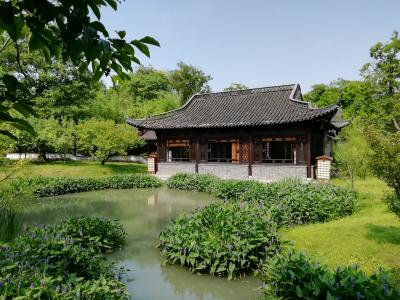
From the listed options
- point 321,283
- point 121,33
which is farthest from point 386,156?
point 121,33

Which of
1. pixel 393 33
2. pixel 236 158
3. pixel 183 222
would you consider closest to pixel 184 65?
pixel 393 33

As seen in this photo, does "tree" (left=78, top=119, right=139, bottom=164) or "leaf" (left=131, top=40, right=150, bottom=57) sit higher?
"tree" (left=78, top=119, right=139, bottom=164)

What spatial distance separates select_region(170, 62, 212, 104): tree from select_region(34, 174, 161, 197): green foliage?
99.6ft

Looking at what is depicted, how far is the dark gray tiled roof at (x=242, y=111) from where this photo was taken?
16.8 m

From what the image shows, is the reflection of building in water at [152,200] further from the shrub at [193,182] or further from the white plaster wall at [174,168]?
the white plaster wall at [174,168]

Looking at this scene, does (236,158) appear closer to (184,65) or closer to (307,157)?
(307,157)

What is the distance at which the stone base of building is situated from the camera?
16.4 m

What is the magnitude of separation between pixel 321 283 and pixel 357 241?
305cm

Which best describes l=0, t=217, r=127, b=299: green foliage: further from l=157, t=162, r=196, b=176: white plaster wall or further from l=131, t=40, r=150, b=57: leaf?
l=157, t=162, r=196, b=176: white plaster wall

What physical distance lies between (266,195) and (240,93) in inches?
458

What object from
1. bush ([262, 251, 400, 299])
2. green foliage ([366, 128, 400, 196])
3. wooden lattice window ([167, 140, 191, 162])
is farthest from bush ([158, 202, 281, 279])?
wooden lattice window ([167, 140, 191, 162])

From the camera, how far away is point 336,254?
5.79 metres

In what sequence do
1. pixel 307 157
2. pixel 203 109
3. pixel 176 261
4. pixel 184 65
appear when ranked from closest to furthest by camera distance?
pixel 176 261, pixel 307 157, pixel 203 109, pixel 184 65

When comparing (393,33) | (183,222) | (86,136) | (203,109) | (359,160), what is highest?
(393,33)
